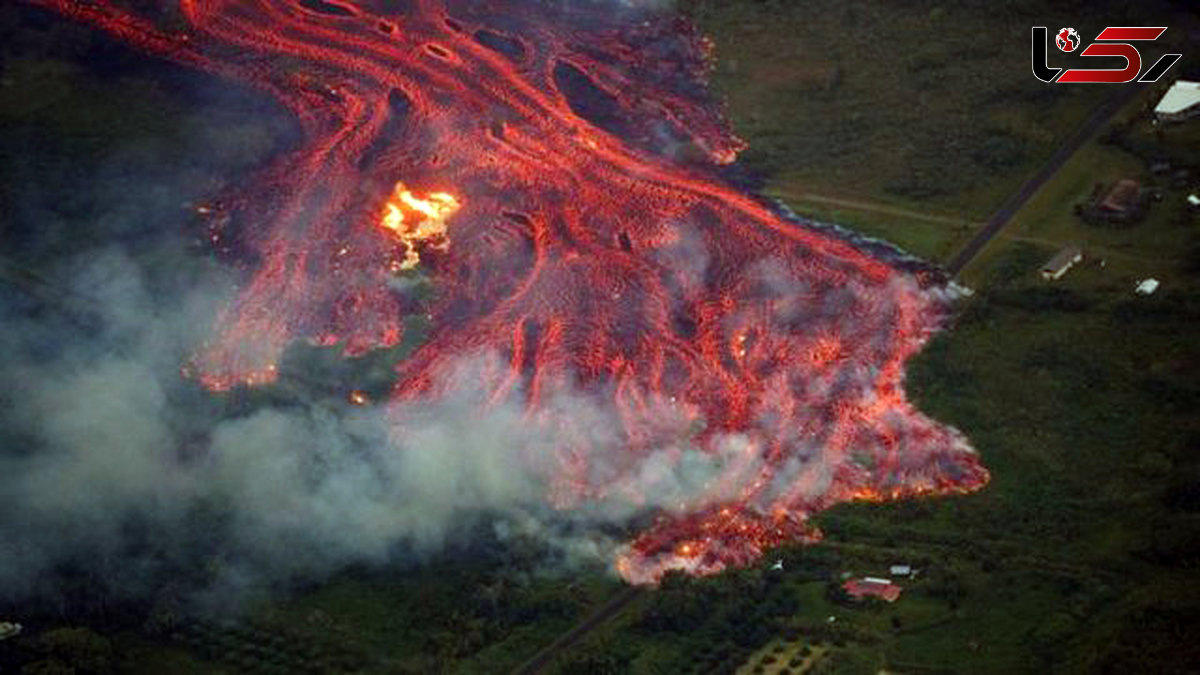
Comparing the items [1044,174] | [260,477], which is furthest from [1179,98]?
[260,477]

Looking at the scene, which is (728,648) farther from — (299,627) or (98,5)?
(98,5)

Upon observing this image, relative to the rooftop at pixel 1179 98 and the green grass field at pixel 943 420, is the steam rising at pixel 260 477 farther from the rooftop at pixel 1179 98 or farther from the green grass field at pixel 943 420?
the rooftop at pixel 1179 98

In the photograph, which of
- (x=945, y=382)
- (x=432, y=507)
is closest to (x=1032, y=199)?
(x=945, y=382)

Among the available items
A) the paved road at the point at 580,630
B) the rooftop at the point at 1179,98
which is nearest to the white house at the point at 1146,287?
the rooftop at the point at 1179,98

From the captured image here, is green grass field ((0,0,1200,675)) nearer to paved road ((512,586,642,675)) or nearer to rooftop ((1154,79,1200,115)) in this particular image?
paved road ((512,586,642,675))

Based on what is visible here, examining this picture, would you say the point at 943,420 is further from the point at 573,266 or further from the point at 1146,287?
the point at 573,266
